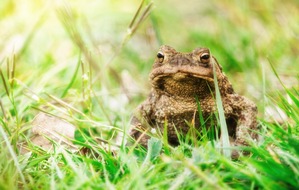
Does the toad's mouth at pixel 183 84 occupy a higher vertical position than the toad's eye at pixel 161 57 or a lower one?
lower

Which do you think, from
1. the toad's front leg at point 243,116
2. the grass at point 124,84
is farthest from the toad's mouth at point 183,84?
the grass at point 124,84

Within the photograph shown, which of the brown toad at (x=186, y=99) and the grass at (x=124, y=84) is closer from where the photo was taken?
the grass at (x=124, y=84)

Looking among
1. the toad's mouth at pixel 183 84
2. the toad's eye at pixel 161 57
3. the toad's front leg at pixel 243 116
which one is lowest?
the toad's front leg at pixel 243 116

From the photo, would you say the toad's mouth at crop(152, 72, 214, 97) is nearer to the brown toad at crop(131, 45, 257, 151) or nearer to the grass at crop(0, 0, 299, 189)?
the brown toad at crop(131, 45, 257, 151)

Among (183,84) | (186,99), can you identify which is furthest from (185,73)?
(186,99)

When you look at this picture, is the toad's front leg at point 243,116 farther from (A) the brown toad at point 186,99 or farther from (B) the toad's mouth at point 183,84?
(B) the toad's mouth at point 183,84

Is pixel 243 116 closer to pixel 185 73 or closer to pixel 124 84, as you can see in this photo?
pixel 185 73

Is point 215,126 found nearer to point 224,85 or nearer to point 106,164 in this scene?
point 224,85
